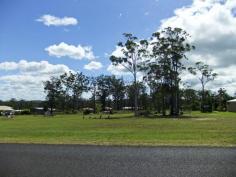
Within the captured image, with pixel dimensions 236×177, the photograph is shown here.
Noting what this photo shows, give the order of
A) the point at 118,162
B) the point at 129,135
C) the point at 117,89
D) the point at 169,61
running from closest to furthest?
the point at 118,162 < the point at 129,135 < the point at 169,61 < the point at 117,89

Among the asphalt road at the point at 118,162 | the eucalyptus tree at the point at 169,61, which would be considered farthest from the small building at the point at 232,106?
the asphalt road at the point at 118,162

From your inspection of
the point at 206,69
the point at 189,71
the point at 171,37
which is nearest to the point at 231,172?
the point at 171,37

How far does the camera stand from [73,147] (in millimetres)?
20016

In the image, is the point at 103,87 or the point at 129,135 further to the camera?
the point at 103,87

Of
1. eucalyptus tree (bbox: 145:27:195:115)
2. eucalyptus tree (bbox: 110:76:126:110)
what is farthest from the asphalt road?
eucalyptus tree (bbox: 110:76:126:110)

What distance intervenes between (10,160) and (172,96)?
69700 mm

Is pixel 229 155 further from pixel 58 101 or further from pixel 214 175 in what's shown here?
pixel 58 101

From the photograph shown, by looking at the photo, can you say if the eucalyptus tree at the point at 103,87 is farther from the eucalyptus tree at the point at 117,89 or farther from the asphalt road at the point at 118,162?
the asphalt road at the point at 118,162

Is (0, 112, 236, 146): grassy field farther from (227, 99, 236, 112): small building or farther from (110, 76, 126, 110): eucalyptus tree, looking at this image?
(110, 76, 126, 110): eucalyptus tree

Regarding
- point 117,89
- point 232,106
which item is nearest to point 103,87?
point 117,89

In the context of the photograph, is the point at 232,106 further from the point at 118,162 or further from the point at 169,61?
the point at 118,162

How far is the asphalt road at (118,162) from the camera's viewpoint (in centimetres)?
1266

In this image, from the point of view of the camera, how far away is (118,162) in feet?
48.2

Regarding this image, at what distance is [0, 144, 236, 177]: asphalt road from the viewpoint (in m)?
12.7
